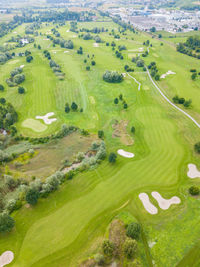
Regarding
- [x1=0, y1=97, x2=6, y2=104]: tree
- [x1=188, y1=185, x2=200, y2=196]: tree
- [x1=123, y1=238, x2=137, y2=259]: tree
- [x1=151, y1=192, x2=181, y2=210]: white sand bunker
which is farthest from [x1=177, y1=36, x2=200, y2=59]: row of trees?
[x1=123, y1=238, x2=137, y2=259]: tree

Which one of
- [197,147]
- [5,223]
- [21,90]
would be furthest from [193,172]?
[21,90]

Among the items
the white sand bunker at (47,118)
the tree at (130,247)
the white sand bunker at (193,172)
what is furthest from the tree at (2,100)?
the white sand bunker at (193,172)

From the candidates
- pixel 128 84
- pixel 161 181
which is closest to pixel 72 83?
pixel 128 84

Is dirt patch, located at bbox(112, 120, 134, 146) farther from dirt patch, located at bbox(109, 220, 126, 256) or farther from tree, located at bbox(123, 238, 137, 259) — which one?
tree, located at bbox(123, 238, 137, 259)

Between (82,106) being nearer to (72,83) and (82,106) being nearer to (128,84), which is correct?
(72,83)

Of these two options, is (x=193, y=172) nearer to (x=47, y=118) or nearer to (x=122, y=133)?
(x=122, y=133)
